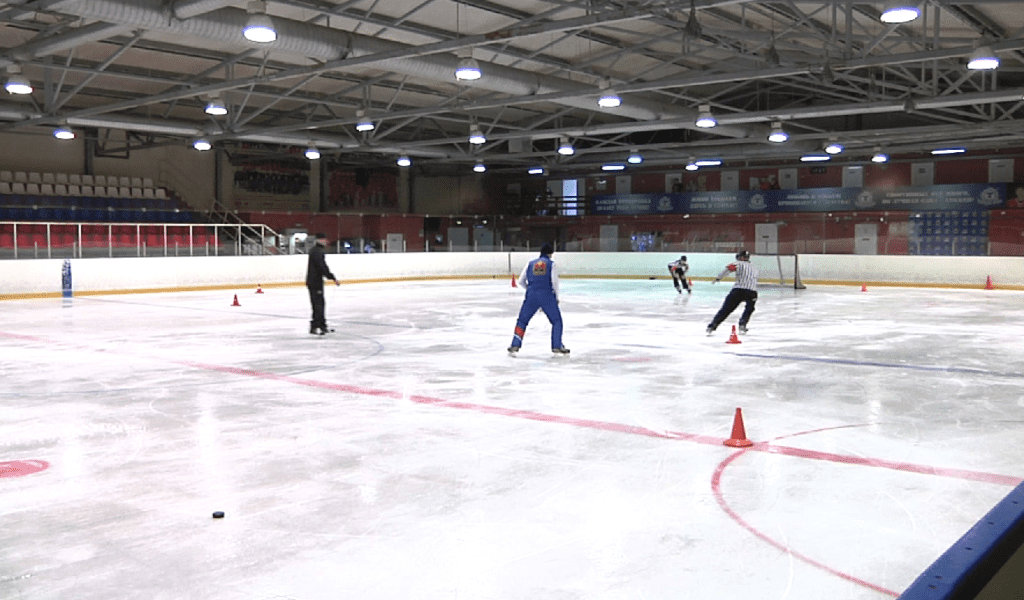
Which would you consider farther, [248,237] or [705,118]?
[248,237]

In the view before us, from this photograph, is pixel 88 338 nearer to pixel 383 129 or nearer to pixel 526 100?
pixel 526 100

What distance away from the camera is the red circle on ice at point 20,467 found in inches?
205

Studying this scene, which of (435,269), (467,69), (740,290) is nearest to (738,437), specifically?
(740,290)

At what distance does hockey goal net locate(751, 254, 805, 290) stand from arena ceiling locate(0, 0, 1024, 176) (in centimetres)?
373

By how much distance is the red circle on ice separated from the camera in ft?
17.1

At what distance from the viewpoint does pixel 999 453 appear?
5660mm

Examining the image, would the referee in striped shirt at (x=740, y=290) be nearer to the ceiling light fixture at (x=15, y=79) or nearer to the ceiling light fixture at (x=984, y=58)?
the ceiling light fixture at (x=984, y=58)

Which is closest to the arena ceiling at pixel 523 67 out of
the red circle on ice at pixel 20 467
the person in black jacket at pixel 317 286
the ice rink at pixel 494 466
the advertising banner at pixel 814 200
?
the advertising banner at pixel 814 200

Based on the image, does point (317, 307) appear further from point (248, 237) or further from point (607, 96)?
point (248, 237)

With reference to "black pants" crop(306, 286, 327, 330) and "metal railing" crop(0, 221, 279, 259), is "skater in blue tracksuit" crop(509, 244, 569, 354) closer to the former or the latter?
"black pants" crop(306, 286, 327, 330)

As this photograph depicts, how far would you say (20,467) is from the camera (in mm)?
5344

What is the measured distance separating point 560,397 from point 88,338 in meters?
8.06

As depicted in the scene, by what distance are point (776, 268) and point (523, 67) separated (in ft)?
39.5

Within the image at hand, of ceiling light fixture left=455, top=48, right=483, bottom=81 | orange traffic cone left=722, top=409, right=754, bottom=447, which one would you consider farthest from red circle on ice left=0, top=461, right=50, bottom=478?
ceiling light fixture left=455, top=48, right=483, bottom=81
